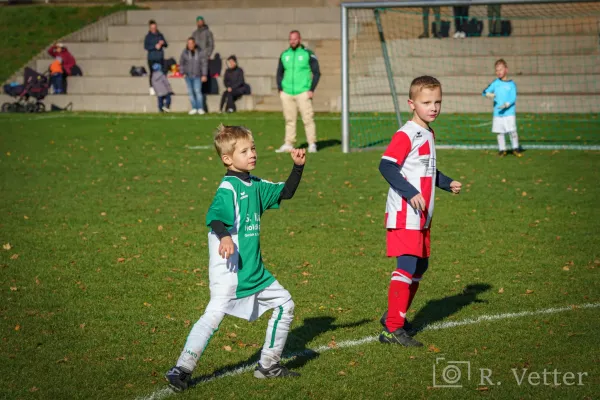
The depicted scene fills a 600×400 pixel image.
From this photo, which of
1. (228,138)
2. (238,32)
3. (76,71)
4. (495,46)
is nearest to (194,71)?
(238,32)

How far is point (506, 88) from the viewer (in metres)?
15.6

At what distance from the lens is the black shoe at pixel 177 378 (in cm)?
489

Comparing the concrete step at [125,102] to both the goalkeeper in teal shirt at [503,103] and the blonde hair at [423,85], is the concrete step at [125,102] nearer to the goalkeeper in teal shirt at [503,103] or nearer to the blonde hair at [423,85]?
the goalkeeper in teal shirt at [503,103]

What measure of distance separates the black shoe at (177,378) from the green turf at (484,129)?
42.0 ft

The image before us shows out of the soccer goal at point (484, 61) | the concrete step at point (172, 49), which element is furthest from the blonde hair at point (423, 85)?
the concrete step at point (172, 49)

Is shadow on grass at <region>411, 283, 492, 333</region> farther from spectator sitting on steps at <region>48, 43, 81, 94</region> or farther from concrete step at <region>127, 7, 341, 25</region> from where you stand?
spectator sitting on steps at <region>48, 43, 81, 94</region>

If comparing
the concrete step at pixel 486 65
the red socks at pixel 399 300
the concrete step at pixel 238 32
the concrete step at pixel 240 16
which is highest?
the concrete step at pixel 240 16

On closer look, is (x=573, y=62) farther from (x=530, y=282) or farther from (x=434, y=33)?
(x=530, y=282)

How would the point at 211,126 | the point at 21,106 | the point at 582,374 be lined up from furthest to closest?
the point at 21,106 → the point at 211,126 → the point at 582,374

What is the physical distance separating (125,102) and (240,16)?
6.11 metres

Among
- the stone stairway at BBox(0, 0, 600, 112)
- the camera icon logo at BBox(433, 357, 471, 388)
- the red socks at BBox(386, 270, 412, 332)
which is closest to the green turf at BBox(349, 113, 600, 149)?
the stone stairway at BBox(0, 0, 600, 112)

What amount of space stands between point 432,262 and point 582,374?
3.07 meters

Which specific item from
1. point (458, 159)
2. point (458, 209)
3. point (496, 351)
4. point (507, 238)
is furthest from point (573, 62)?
point (496, 351)

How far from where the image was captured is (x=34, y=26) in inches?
1407
